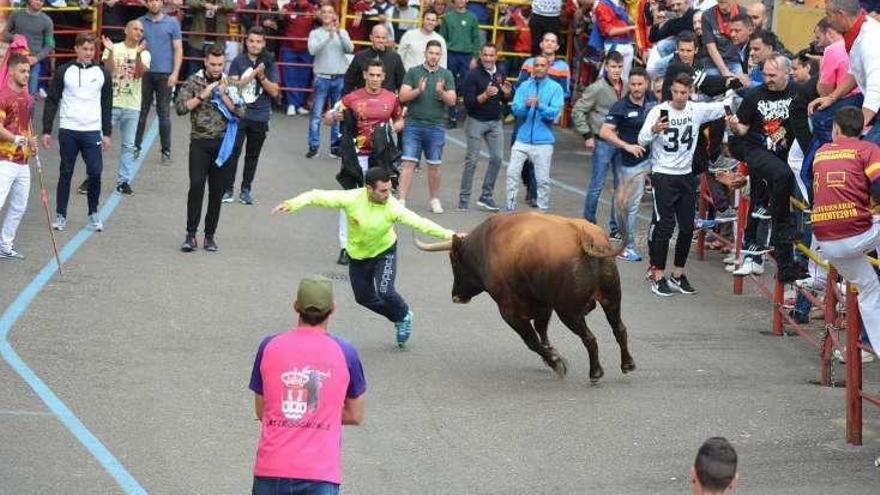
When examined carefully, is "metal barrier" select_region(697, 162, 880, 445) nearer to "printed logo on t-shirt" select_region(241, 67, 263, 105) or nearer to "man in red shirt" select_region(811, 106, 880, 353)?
"man in red shirt" select_region(811, 106, 880, 353)

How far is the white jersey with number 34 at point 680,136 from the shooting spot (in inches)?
622

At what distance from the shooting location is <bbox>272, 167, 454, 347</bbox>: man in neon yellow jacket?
42.4 ft

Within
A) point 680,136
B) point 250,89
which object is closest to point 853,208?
point 680,136

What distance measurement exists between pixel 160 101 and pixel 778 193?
9.88m

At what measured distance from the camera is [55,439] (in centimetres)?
1058

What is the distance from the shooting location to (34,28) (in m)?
22.7

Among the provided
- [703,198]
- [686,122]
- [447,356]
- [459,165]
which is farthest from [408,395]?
[459,165]

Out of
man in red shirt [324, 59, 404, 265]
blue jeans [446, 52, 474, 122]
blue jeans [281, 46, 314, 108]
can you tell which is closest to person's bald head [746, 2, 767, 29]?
man in red shirt [324, 59, 404, 265]

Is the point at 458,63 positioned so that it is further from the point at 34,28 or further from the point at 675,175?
the point at 675,175

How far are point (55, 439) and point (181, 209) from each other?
8413mm

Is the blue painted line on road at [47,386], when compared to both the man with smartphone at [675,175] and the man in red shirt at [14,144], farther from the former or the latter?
the man with smartphone at [675,175]

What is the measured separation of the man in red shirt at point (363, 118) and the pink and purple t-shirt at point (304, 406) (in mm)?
9061

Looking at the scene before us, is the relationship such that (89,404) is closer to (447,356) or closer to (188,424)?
(188,424)

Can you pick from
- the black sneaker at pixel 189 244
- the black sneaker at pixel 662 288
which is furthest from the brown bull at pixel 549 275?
the black sneaker at pixel 189 244
